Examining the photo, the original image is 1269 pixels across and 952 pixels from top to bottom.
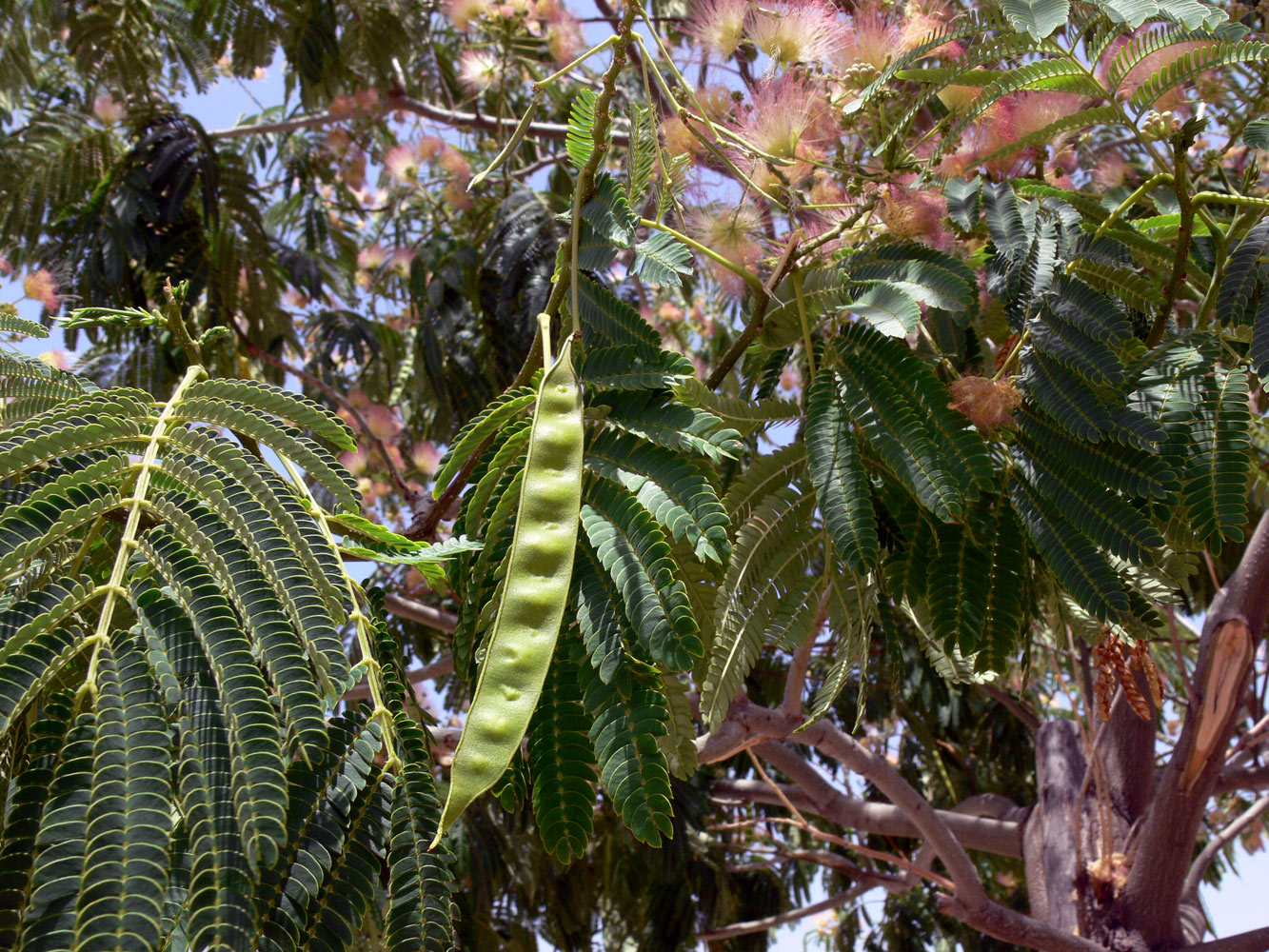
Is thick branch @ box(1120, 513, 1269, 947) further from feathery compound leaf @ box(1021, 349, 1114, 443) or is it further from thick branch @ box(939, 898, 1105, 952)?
feathery compound leaf @ box(1021, 349, 1114, 443)

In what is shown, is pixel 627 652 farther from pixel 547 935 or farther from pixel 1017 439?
pixel 547 935

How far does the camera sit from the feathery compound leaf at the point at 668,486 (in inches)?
48.5

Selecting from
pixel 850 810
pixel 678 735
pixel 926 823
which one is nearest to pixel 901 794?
pixel 926 823

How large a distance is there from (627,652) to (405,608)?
2203 mm

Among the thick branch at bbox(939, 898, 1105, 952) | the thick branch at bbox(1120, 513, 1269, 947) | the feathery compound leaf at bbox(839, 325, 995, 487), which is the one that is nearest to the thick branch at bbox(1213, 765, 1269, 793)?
the thick branch at bbox(1120, 513, 1269, 947)

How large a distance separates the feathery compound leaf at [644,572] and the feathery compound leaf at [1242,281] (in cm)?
109

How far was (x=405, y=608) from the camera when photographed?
322 centimetres

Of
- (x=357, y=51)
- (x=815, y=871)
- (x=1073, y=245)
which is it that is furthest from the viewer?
(x=815, y=871)

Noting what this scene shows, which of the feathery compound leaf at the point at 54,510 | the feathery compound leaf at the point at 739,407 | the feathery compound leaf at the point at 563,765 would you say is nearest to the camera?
the feathery compound leaf at the point at 54,510

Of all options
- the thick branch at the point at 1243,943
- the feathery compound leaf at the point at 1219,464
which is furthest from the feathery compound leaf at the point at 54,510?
the thick branch at the point at 1243,943

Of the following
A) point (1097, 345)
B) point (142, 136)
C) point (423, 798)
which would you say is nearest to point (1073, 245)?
point (1097, 345)

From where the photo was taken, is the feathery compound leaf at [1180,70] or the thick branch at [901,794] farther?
the thick branch at [901,794]

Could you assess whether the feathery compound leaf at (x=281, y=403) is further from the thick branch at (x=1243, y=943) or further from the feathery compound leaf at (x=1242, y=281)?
the thick branch at (x=1243, y=943)

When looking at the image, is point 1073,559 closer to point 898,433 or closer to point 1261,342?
point 898,433
